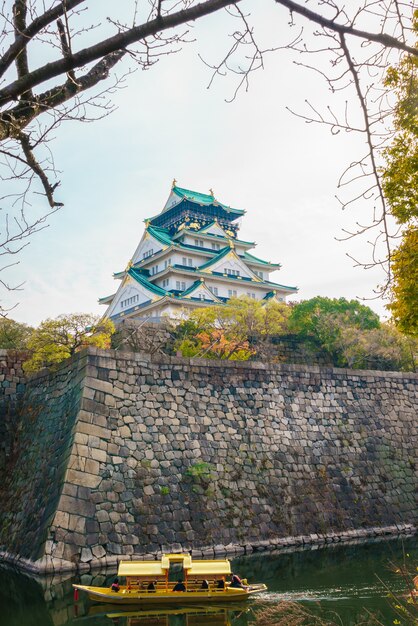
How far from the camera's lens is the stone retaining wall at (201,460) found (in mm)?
9922

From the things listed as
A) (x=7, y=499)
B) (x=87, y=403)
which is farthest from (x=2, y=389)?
(x=87, y=403)

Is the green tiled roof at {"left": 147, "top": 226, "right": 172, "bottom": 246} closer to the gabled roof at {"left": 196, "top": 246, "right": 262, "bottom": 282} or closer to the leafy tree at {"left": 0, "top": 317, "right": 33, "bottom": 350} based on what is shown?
the gabled roof at {"left": 196, "top": 246, "right": 262, "bottom": 282}

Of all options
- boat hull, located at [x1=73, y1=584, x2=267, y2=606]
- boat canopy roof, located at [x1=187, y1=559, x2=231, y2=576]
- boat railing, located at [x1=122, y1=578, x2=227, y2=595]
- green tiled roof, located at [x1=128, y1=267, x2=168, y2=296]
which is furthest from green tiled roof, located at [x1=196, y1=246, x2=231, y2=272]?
boat hull, located at [x1=73, y1=584, x2=267, y2=606]

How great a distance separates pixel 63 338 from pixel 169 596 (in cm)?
883

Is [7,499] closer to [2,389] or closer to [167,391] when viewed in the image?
[2,389]

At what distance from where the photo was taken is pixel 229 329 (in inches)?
820

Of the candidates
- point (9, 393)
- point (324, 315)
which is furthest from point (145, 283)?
point (9, 393)

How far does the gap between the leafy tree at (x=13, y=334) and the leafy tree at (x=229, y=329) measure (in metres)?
6.31

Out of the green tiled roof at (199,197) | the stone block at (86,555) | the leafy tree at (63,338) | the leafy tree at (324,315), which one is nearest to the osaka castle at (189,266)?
the green tiled roof at (199,197)

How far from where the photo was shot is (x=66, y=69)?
265 centimetres

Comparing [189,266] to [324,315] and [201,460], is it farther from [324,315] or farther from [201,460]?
[201,460]

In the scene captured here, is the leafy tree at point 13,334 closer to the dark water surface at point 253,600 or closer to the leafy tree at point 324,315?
the leafy tree at point 324,315

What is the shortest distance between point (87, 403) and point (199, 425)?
8.42 ft

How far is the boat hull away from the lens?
25.6 feet
